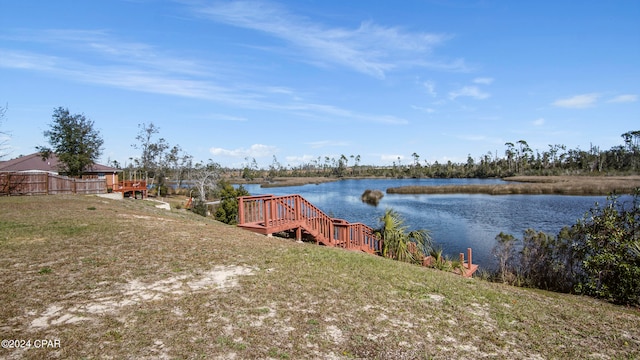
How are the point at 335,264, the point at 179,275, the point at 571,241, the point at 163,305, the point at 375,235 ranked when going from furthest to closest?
the point at 375,235, the point at 571,241, the point at 335,264, the point at 179,275, the point at 163,305

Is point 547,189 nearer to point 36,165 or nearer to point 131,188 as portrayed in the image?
point 131,188

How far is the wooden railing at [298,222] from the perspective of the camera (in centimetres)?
1301

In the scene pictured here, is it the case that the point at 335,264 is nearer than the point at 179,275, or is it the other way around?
the point at 179,275

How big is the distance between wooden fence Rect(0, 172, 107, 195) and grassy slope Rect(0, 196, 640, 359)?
17.2 metres

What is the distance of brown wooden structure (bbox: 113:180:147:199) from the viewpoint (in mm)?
31008

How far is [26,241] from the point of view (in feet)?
29.8

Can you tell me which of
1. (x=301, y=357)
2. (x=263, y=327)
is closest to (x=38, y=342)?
(x=263, y=327)

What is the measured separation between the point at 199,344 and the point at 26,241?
7.46m

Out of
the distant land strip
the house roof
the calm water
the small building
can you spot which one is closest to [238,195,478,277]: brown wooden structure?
the calm water

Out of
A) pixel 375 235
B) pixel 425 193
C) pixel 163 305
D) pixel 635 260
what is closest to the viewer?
pixel 163 305

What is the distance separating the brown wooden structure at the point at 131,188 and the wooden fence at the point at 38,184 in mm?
4831

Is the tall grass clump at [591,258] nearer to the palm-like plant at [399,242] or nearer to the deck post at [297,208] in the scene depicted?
the palm-like plant at [399,242]

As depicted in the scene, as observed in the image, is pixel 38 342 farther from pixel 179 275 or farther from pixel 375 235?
pixel 375 235

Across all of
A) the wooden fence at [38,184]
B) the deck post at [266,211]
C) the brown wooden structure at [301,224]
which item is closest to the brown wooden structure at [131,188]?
the wooden fence at [38,184]
